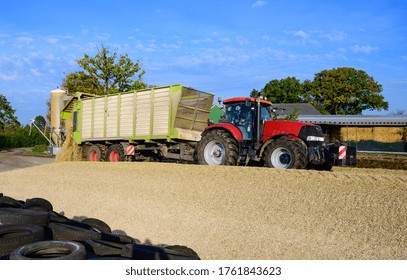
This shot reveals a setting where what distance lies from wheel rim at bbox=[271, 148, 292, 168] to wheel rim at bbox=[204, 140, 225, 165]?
5.95 ft

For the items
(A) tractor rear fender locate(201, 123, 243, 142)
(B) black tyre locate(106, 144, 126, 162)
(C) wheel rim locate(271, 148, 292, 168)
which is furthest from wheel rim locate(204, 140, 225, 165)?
(B) black tyre locate(106, 144, 126, 162)

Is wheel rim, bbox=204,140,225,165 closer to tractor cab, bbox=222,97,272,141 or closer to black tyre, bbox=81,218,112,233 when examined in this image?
tractor cab, bbox=222,97,272,141

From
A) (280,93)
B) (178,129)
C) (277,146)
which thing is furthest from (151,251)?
(280,93)

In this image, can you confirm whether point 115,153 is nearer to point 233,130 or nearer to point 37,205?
point 233,130

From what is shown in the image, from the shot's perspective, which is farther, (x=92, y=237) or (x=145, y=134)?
(x=145, y=134)

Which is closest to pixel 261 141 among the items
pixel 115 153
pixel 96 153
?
pixel 115 153

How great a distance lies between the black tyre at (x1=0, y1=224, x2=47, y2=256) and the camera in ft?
12.4

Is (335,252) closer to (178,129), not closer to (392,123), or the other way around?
(178,129)

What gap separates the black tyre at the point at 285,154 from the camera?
10.8m

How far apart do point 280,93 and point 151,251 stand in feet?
191

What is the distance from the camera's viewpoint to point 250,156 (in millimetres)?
12172

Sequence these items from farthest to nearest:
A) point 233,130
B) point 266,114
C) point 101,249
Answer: point 266,114 → point 233,130 → point 101,249

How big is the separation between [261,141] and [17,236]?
8630 mm

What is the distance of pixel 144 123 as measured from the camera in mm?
14812
